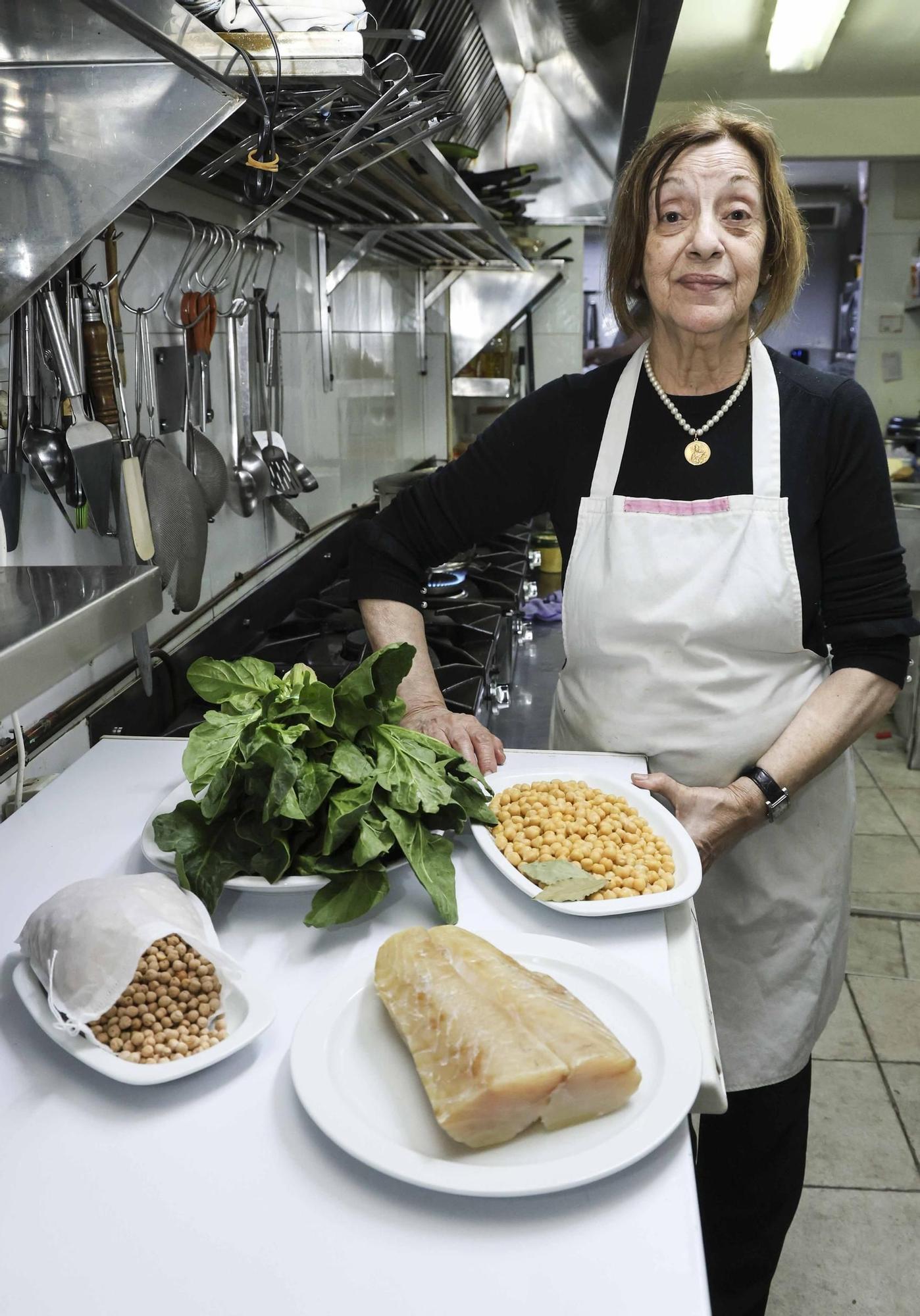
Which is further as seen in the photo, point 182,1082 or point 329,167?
point 329,167

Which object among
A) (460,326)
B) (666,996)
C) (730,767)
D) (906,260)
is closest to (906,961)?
(730,767)

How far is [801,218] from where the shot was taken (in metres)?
1.49

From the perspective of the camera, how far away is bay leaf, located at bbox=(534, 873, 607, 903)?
1.00 m

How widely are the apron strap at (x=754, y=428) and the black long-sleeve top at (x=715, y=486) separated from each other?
0.04 feet

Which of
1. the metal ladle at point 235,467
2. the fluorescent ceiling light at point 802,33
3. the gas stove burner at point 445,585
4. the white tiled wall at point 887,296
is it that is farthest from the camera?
the white tiled wall at point 887,296

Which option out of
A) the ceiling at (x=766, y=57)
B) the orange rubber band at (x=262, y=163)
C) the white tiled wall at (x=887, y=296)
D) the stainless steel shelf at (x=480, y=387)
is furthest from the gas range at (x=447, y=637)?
the white tiled wall at (x=887, y=296)

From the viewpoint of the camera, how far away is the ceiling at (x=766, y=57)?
4270 millimetres

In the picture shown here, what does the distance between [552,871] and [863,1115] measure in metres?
1.60

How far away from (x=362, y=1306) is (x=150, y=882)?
0.41 metres

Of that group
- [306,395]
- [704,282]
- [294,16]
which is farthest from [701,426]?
[306,395]

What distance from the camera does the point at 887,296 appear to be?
562cm

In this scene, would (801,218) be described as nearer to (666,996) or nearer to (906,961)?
(666,996)

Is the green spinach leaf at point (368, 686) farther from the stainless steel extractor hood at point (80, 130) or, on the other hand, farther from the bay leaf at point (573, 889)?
the stainless steel extractor hood at point (80, 130)

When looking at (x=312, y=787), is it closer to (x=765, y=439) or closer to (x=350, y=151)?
(x=765, y=439)
